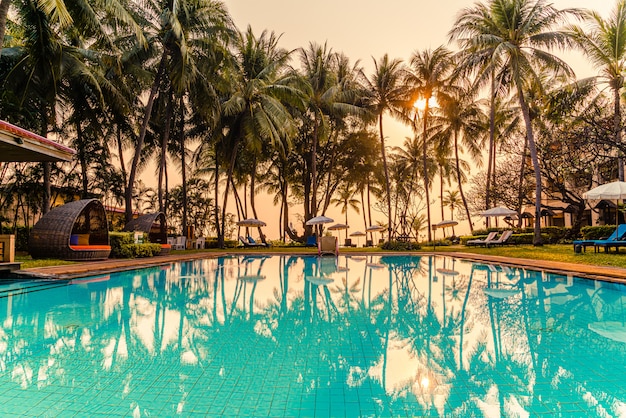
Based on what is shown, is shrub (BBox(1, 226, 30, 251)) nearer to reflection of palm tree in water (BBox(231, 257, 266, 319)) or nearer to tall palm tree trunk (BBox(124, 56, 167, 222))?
tall palm tree trunk (BBox(124, 56, 167, 222))

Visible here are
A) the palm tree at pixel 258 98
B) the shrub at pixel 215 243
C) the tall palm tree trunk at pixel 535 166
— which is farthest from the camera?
the shrub at pixel 215 243

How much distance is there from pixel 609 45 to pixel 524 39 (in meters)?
3.03

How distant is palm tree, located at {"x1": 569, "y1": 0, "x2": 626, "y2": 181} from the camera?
14.8 m

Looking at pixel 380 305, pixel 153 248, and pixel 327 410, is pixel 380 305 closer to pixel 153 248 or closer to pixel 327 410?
pixel 327 410

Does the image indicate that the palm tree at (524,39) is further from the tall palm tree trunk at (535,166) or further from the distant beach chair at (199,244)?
the distant beach chair at (199,244)

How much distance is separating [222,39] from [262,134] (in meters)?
5.07

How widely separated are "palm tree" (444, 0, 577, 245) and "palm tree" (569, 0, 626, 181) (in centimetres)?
76

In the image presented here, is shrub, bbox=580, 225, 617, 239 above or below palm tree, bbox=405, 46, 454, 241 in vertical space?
below

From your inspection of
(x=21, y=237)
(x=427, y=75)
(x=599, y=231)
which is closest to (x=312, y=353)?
(x=21, y=237)

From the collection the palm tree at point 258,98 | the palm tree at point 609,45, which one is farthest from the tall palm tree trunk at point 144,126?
the palm tree at point 609,45

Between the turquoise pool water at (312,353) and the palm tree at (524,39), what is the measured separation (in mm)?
11042

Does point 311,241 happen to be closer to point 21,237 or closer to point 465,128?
point 465,128

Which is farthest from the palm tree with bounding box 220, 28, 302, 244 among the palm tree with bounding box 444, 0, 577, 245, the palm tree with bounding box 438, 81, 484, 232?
the palm tree with bounding box 438, 81, 484, 232

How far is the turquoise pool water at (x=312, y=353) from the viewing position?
2.68 m
